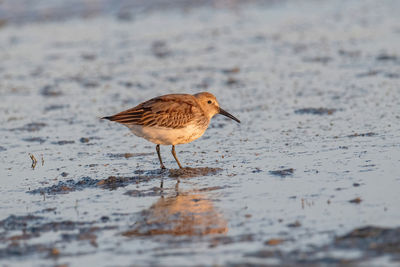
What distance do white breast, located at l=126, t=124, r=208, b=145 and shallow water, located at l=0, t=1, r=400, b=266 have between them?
38cm

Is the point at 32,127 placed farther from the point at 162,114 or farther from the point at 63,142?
the point at 162,114

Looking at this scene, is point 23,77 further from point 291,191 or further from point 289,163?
point 291,191

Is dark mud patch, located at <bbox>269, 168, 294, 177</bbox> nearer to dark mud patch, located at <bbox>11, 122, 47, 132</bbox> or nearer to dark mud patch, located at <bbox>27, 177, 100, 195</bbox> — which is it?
dark mud patch, located at <bbox>27, 177, 100, 195</bbox>

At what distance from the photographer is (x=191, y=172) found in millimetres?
→ 8531

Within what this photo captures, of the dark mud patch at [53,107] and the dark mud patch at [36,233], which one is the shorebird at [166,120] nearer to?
the dark mud patch at [36,233]

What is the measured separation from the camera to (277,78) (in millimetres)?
13727

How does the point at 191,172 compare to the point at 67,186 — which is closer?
the point at 67,186

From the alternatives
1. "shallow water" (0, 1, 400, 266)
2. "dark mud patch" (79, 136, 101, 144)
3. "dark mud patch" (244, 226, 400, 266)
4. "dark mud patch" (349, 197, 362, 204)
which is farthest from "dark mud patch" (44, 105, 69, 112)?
"dark mud patch" (244, 226, 400, 266)

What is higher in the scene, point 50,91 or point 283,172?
point 50,91

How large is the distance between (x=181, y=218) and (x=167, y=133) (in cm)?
223

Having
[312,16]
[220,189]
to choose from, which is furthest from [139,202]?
[312,16]

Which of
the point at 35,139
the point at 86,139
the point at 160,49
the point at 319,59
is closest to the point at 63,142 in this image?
the point at 86,139

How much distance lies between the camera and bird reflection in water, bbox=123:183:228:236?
6367 millimetres

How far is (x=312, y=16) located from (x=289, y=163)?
13057mm
